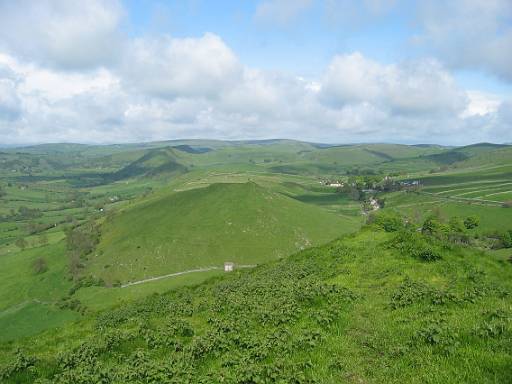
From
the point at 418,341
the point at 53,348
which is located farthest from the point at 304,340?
the point at 53,348

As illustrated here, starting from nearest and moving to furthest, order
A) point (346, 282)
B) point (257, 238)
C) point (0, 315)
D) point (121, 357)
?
point (121, 357) < point (346, 282) < point (0, 315) < point (257, 238)

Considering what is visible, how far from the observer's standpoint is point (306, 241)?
196 meters

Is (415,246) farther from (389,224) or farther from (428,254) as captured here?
(389,224)

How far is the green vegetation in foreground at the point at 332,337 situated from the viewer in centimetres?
1650

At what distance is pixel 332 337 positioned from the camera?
20594 millimetres

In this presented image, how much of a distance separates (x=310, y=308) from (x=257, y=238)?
169 meters

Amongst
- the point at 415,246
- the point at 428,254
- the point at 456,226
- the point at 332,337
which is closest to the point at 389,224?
the point at 415,246

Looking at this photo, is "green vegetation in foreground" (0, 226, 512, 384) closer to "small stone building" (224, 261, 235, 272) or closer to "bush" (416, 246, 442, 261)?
"bush" (416, 246, 442, 261)

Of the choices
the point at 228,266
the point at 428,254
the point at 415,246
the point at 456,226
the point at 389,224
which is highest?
the point at 415,246

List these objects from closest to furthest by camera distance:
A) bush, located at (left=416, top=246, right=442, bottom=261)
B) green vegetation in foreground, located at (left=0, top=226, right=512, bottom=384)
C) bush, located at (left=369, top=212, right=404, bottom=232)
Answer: green vegetation in foreground, located at (left=0, top=226, right=512, bottom=384)
bush, located at (left=416, top=246, right=442, bottom=261)
bush, located at (left=369, top=212, right=404, bottom=232)

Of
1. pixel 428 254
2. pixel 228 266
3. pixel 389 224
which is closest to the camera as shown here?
pixel 428 254

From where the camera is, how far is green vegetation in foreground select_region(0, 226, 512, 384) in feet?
54.1

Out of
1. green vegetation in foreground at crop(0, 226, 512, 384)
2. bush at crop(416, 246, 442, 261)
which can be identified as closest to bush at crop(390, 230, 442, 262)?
bush at crop(416, 246, 442, 261)

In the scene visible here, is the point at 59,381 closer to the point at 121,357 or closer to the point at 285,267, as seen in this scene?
the point at 121,357
